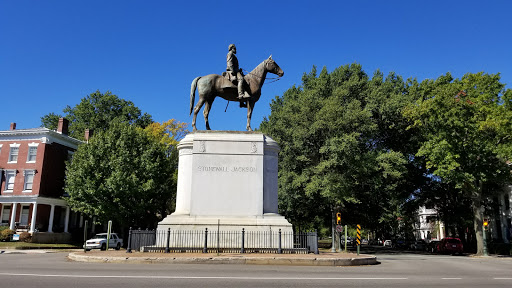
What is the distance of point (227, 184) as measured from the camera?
60.7 ft

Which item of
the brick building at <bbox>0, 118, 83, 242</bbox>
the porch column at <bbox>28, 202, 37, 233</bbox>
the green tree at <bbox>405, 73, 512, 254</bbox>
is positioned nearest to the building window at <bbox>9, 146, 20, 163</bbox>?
the brick building at <bbox>0, 118, 83, 242</bbox>

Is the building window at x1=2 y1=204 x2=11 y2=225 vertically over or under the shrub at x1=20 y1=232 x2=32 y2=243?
over

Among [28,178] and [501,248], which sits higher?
[28,178]

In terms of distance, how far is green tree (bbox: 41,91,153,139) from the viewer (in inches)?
2270

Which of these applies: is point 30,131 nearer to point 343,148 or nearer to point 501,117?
point 343,148

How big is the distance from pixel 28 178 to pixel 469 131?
4307 cm

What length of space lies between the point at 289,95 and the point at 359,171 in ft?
54.9

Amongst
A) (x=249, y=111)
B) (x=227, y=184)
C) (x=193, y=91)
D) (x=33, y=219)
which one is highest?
(x=193, y=91)

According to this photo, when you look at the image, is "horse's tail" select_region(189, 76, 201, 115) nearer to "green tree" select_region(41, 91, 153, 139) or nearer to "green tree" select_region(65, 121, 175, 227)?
"green tree" select_region(65, 121, 175, 227)

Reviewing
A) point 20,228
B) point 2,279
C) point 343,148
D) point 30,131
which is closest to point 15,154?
point 30,131

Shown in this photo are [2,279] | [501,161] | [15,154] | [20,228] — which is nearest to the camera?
[2,279]

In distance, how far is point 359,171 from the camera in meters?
31.2

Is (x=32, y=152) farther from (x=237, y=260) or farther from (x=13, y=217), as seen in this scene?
(x=237, y=260)

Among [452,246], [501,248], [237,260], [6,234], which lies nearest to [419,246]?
[501,248]
